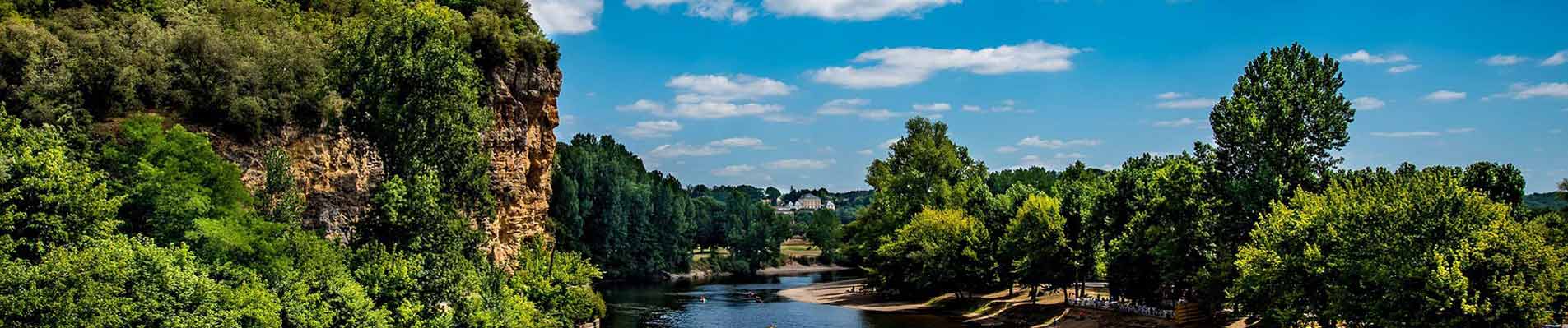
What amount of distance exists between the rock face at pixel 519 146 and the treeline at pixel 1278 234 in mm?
Result: 28053

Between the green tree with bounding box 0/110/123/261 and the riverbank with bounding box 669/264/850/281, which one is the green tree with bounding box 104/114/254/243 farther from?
the riverbank with bounding box 669/264/850/281

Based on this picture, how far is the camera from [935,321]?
6200 centimetres

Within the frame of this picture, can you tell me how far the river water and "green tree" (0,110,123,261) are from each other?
119ft

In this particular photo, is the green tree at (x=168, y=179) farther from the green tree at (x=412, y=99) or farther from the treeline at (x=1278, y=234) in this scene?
the treeline at (x=1278, y=234)

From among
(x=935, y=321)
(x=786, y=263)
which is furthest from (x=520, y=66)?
(x=786, y=263)

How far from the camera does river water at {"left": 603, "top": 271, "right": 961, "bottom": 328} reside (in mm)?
62156

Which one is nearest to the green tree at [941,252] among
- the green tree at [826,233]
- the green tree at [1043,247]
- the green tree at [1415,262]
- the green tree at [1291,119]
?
the green tree at [1043,247]

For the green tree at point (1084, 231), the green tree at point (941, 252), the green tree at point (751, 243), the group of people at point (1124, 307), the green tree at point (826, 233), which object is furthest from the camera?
the green tree at point (826, 233)

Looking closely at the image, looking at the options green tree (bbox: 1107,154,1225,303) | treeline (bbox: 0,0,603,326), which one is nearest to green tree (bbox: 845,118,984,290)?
green tree (bbox: 1107,154,1225,303)

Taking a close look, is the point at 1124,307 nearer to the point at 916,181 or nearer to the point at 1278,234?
the point at 1278,234

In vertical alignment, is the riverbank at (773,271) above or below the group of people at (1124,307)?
above

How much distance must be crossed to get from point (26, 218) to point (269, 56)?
1143cm

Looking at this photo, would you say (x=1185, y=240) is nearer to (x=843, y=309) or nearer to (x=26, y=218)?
(x=843, y=309)

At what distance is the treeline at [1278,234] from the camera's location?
1195 inches
